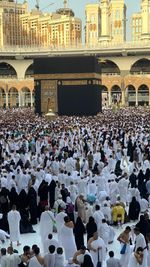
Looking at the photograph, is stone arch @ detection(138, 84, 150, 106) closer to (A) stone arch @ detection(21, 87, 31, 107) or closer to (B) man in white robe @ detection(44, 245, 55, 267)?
(A) stone arch @ detection(21, 87, 31, 107)

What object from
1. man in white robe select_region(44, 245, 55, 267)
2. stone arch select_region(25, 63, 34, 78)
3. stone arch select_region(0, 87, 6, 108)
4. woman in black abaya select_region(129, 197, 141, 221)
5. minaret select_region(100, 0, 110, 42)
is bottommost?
woman in black abaya select_region(129, 197, 141, 221)

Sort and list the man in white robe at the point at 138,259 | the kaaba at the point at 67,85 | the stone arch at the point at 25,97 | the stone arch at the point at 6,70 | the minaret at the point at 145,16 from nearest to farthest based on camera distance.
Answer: the man in white robe at the point at 138,259 < the kaaba at the point at 67,85 < the stone arch at the point at 25,97 < the stone arch at the point at 6,70 < the minaret at the point at 145,16

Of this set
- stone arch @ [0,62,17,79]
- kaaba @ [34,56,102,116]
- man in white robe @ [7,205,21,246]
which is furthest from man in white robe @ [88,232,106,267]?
stone arch @ [0,62,17,79]

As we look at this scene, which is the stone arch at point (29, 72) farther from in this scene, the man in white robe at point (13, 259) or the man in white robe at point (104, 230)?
the man in white robe at point (13, 259)

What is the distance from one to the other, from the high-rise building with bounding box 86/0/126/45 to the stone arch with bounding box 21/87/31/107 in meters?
20.2

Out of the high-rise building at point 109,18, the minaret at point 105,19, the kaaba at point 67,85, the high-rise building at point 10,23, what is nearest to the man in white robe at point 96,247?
the kaaba at point 67,85

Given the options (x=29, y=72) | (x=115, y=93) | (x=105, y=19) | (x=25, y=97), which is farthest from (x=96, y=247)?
(x=105, y=19)

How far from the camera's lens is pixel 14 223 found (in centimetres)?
715

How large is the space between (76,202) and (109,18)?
60.8 m

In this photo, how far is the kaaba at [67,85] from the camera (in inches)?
1147

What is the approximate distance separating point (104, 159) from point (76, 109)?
55.7 feet

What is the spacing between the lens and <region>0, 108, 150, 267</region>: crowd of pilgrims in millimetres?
5480

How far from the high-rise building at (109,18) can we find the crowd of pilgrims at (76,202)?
173 ft

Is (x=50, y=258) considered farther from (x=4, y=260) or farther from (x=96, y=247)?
(x=96, y=247)
